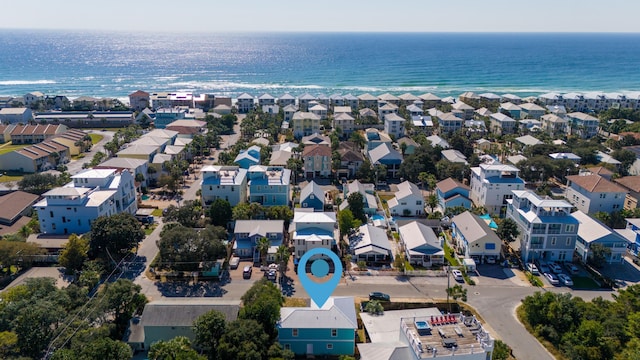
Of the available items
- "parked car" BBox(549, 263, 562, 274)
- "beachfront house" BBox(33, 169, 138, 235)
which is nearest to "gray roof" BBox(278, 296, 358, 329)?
"parked car" BBox(549, 263, 562, 274)

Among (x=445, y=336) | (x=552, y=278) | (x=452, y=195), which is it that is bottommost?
(x=552, y=278)

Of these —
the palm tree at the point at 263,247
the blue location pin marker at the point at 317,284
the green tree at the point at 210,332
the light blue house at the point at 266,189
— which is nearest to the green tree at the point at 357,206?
the light blue house at the point at 266,189

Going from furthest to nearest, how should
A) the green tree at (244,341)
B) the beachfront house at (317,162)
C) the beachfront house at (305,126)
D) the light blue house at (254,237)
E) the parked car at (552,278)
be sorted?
the beachfront house at (305,126) < the beachfront house at (317,162) < the light blue house at (254,237) < the parked car at (552,278) < the green tree at (244,341)

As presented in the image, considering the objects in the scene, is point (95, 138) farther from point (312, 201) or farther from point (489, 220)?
point (489, 220)

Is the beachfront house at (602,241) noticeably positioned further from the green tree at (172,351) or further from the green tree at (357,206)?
the green tree at (172,351)

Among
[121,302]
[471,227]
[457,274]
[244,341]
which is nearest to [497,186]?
[471,227]

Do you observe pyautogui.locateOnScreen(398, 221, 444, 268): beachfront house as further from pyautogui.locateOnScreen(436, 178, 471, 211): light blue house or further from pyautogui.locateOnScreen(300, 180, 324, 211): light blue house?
pyautogui.locateOnScreen(300, 180, 324, 211): light blue house
